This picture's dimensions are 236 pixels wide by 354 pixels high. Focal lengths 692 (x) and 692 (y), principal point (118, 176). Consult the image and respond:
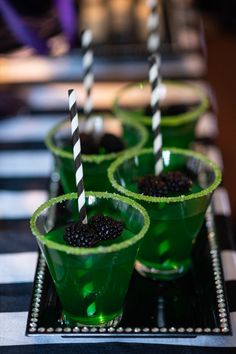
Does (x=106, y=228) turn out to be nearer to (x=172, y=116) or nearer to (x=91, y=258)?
(x=91, y=258)

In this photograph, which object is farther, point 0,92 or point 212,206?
point 0,92

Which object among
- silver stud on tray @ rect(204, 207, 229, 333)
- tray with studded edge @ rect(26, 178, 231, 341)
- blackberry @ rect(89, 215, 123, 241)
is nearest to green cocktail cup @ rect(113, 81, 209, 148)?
silver stud on tray @ rect(204, 207, 229, 333)

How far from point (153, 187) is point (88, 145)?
22 centimetres

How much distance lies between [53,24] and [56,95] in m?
0.33

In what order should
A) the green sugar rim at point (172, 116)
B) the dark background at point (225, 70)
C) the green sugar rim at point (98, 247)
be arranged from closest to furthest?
the green sugar rim at point (98, 247) → the green sugar rim at point (172, 116) → the dark background at point (225, 70)

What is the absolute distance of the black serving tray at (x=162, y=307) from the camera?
933 millimetres

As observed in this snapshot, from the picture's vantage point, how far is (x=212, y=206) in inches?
49.3

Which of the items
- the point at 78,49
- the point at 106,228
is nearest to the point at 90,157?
the point at 106,228

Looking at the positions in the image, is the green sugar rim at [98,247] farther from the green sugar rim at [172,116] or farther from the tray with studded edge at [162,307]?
the green sugar rim at [172,116]

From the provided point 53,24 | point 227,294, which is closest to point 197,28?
point 53,24

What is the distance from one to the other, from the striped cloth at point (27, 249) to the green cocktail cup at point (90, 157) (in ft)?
0.27

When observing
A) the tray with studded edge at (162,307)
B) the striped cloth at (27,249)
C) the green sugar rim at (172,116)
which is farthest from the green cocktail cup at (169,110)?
the tray with studded edge at (162,307)

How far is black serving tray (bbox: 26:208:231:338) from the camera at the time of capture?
3.06ft

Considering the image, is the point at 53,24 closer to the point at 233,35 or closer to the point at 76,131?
the point at 76,131
